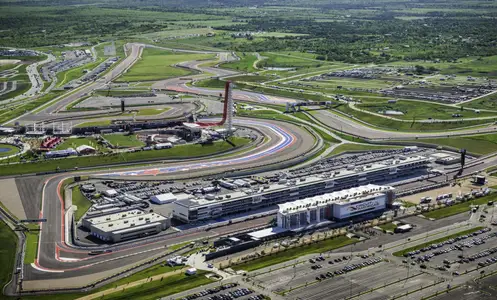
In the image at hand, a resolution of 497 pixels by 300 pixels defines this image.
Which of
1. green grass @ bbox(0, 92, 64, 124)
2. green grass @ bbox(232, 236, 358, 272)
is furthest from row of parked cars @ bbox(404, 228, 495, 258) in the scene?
green grass @ bbox(0, 92, 64, 124)

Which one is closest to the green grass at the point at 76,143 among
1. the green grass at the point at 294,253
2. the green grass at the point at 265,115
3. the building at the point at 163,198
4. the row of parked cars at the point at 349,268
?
the building at the point at 163,198

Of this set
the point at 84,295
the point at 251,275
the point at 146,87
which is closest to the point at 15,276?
the point at 84,295

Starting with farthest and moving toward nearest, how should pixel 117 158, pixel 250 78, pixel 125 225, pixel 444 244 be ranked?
pixel 250 78, pixel 117 158, pixel 125 225, pixel 444 244

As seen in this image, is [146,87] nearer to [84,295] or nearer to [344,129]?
[344,129]

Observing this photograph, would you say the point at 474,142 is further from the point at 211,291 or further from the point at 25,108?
the point at 25,108

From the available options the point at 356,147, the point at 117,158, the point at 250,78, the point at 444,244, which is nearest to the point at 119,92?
the point at 250,78

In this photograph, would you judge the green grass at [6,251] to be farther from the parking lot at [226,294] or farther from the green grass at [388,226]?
the green grass at [388,226]
